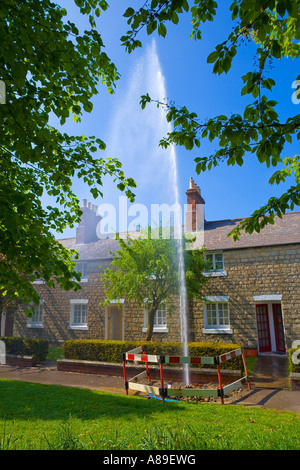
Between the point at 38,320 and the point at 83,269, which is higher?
the point at 83,269

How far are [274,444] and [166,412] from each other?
286cm

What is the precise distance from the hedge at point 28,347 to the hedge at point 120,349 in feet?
6.25

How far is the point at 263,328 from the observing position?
16.8 m

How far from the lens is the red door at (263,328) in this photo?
16.5m

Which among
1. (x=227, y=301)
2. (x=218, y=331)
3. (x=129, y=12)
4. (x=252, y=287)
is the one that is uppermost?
(x=129, y=12)

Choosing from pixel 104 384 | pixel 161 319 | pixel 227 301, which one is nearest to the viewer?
pixel 104 384

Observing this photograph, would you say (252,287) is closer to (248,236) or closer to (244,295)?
(244,295)

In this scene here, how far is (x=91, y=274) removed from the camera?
20750 mm

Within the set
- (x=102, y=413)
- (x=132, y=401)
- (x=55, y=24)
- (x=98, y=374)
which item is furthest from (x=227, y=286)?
(x=55, y=24)

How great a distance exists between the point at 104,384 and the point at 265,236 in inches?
446

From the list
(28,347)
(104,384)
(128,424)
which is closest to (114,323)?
(28,347)

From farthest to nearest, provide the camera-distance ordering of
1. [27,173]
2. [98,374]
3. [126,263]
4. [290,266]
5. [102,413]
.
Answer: [290,266]
[126,263]
[98,374]
[27,173]
[102,413]

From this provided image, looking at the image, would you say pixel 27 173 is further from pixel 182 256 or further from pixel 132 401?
pixel 182 256

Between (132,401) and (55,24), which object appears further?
(132,401)
